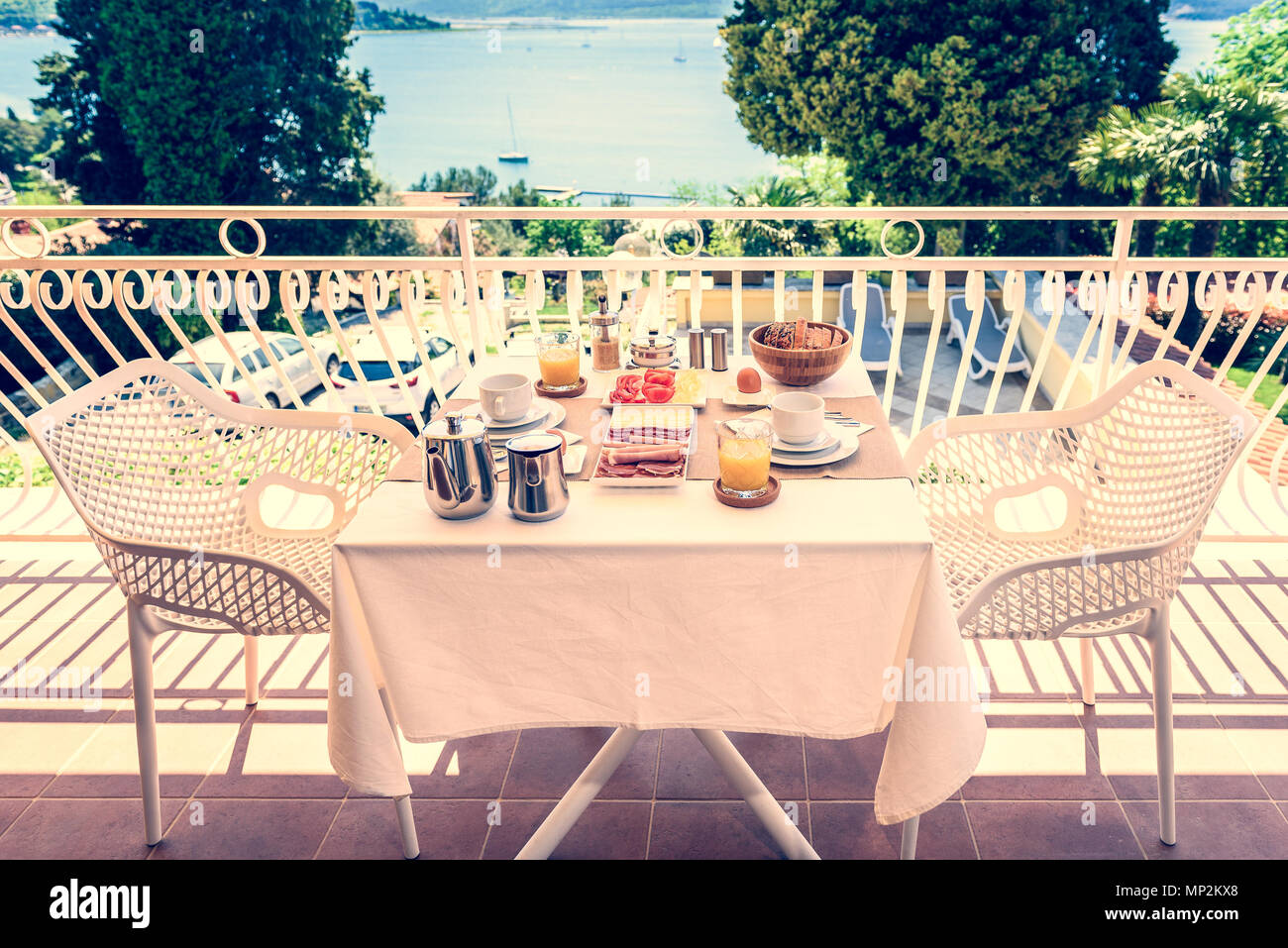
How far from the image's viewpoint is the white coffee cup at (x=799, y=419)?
5.08 feet

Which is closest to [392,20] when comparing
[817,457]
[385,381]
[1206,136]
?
[385,381]

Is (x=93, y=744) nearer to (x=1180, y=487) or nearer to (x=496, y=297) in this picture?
(x=496, y=297)

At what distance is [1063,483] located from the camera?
1.81 metres

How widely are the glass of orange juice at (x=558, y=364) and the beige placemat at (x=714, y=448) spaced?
52mm

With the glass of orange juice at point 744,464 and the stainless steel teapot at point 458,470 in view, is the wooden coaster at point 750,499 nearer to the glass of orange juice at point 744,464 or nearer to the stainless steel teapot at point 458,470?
the glass of orange juice at point 744,464

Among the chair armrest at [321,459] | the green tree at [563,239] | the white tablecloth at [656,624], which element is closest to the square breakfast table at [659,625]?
the white tablecloth at [656,624]

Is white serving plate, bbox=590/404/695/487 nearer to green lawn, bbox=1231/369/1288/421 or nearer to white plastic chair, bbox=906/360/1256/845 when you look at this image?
white plastic chair, bbox=906/360/1256/845

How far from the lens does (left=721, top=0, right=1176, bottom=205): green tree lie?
548 inches

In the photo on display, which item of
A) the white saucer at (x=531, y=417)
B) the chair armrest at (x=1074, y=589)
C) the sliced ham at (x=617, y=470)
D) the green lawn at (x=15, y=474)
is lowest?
the green lawn at (x=15, y=474)

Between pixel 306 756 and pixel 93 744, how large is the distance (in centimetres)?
51

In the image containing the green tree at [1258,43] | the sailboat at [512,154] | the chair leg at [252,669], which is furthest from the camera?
the sailboat at [512,154]

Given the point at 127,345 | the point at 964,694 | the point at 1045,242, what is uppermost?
the point at 964,694

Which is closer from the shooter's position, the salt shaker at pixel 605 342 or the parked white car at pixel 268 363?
the salt shaker at pixel 605 342
